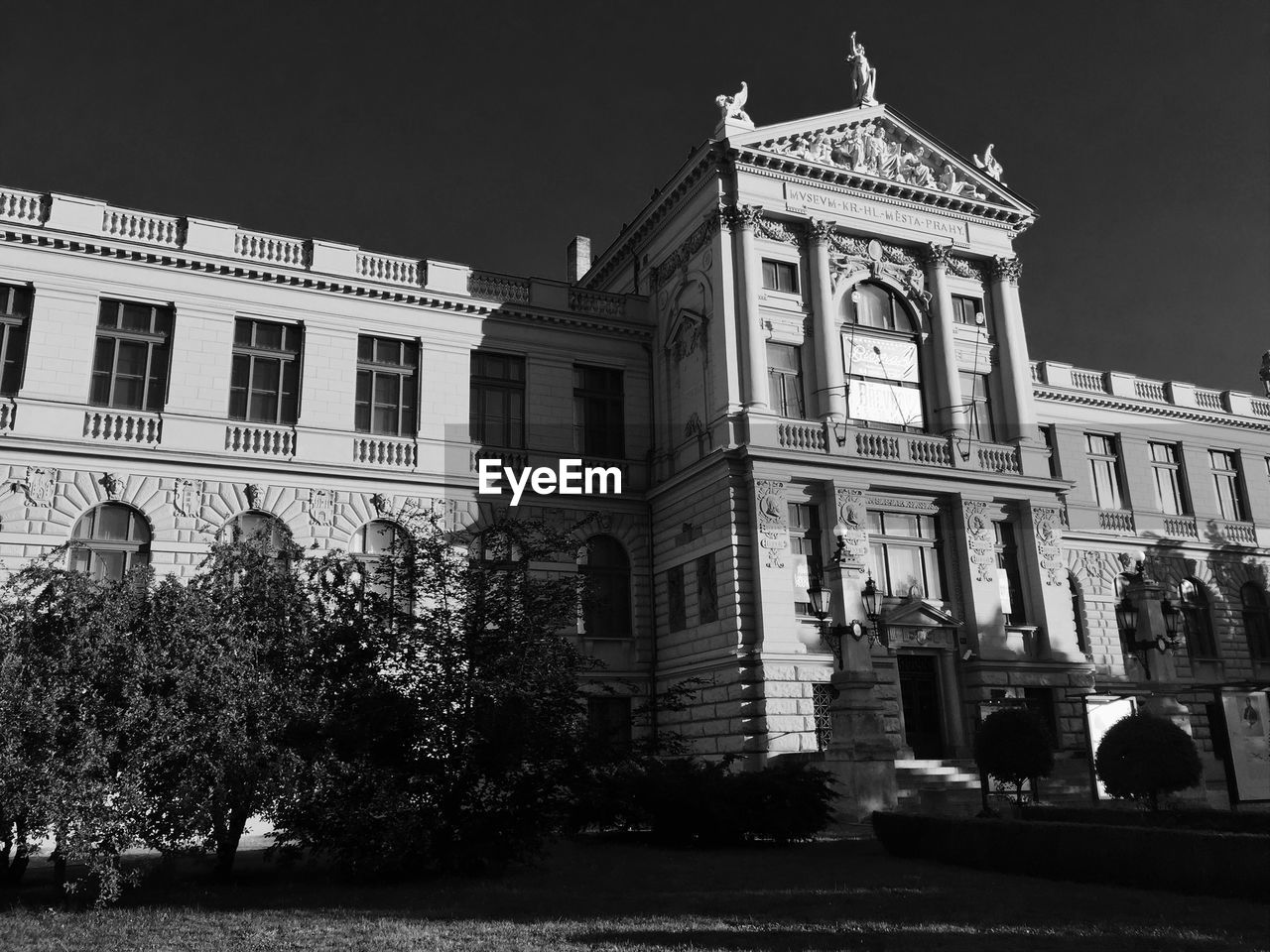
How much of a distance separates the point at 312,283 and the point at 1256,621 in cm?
3734

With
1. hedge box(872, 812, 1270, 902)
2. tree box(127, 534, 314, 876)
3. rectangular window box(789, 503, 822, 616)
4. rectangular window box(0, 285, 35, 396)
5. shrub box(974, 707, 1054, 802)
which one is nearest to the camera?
hedge box(872, 812, 1270, 902)

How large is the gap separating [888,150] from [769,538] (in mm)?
14441

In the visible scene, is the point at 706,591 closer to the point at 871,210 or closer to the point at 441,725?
the point at 871,210

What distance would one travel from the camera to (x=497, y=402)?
3425cm

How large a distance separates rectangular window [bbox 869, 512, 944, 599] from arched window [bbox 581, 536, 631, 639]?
7.50 m

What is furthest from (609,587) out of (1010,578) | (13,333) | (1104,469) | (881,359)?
(1104,469)

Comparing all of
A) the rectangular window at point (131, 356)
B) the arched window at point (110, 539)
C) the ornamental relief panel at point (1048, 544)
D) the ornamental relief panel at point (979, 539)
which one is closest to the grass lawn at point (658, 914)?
the arched window at point (110, 539)

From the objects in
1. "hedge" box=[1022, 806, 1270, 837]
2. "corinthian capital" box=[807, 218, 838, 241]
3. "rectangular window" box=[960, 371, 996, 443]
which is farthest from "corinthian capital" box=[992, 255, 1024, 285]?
"hedge" box=[1022, 806, 1270, 837]

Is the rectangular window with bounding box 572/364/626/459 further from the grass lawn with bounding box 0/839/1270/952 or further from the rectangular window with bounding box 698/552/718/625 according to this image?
the grass lawn with bounding box 0/839/1270/952

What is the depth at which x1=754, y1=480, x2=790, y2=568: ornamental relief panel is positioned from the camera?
29.6m

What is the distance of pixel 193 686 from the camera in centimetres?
1480

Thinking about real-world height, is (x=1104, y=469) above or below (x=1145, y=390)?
below

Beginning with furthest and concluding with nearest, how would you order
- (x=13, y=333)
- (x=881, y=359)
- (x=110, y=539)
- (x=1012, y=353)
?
(x=1012, y=353) → (x=881, y=359) → (x=13, y=333) → (x=110, y=539)

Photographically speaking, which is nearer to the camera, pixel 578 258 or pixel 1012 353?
pixel 1012 353
